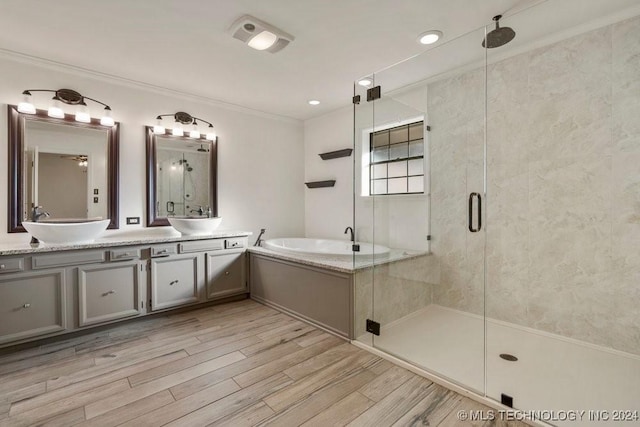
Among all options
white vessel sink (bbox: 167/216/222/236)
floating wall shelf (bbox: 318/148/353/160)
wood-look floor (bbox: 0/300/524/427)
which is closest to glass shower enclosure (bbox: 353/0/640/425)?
wood-look floor (bbox: 0/300/524/427)

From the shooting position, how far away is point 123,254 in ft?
8.92

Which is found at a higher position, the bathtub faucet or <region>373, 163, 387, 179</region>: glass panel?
<region>373, 163, 387, 179</region>: glass panel

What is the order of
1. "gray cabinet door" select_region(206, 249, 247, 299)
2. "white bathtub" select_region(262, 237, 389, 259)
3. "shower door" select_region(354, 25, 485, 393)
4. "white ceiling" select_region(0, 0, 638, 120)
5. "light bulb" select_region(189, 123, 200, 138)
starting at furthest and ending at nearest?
"light bulb" select_region(189, 123, 200, 138), "gray cabinet door" select_region(206, 249, 247, 299), "white bathtub" select_region(262, 237, 389, 259), "shower door" select_region(354, 25, 485, 393), "white ceiling" select_region(0, 0, 638, 120)

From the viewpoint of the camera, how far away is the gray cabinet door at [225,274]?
3315 mm

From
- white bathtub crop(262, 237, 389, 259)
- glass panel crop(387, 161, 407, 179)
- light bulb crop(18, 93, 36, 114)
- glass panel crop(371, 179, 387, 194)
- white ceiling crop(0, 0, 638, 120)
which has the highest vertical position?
white ceiling crop(0, 0, 638, 120)

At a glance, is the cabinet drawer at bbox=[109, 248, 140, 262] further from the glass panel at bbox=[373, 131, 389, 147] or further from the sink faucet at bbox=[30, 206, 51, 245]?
the glass panel at bbox=[373, 131, 389, 147]

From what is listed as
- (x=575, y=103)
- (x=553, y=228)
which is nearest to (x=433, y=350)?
(x=553, y=228)

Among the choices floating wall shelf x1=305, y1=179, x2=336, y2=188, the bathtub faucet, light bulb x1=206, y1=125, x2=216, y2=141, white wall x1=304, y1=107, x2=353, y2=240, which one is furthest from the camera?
floating wall shelf x1=305, y1=179, x2=336, y2=188

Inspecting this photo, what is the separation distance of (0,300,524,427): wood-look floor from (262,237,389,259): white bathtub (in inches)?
32.1

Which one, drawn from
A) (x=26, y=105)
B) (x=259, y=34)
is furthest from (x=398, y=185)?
(x=26, y=105)

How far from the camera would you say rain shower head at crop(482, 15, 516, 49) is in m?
2.27

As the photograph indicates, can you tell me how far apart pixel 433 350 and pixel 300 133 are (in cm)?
355

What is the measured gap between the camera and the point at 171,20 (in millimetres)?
2115

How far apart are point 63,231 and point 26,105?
1.18 meters
